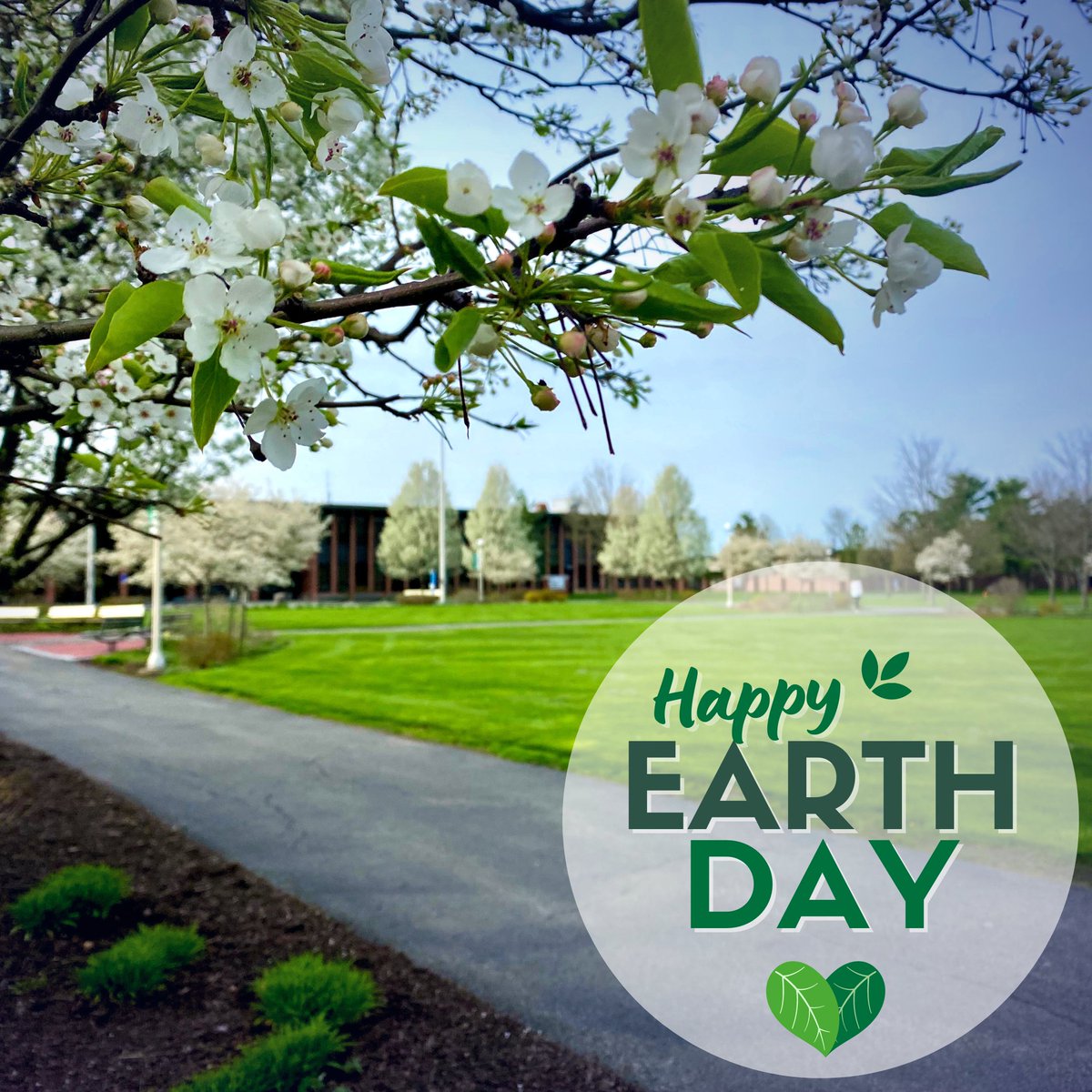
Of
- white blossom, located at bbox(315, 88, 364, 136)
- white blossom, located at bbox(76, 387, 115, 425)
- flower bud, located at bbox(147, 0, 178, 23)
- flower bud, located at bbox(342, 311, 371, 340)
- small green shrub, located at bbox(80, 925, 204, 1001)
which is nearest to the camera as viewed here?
flower bud, located at bbox(342, 311, 371, 340)

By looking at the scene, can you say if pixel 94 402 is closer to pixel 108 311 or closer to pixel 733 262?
pixel 108 311

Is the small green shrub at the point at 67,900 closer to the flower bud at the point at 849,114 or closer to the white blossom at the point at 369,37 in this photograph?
the white blossom at the point at 369,37

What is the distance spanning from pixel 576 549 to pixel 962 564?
2816cm

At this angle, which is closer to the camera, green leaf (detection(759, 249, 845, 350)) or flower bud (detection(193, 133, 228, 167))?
green leaf (detection(759, 249, 845, 350))

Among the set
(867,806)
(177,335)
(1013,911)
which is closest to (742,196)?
(177,335)

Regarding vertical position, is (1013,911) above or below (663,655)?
below

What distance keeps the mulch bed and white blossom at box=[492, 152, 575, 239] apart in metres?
3.20

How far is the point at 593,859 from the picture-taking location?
5.48 m

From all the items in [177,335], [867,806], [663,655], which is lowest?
[867,806]

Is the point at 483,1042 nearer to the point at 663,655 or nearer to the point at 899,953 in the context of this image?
the point at 899,953

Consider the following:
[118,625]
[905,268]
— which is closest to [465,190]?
[905,268]

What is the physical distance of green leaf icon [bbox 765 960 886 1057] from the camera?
337cm

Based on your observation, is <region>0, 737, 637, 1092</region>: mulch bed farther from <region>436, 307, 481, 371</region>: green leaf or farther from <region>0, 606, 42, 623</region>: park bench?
<region>0, 606, 42, 623</region>: park bench

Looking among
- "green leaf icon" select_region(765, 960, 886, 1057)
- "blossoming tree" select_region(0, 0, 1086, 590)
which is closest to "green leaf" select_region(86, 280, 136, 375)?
"blossoming tree" select_region(0, 0, 1086, 590)
